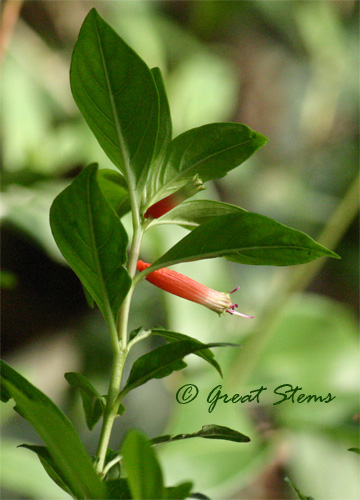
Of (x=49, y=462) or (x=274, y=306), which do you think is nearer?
(x=49, y=462)

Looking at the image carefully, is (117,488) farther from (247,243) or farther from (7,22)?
(7,22)

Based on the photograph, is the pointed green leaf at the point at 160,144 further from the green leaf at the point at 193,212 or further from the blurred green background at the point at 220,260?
the blurred green background at the point at 220,260

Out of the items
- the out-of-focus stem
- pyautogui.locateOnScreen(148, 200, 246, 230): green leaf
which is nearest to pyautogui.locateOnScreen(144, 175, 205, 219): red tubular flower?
pyautogui.locateOnScreen(148, 200, 246, 230): green leaf

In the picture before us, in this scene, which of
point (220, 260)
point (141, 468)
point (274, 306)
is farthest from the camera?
point (220, 260)

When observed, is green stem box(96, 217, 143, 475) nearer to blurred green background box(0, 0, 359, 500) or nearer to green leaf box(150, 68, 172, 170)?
green leaf box(150, 68, 172, 170)

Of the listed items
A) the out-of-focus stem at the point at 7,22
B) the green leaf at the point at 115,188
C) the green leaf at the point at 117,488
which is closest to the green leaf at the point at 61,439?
the green leaf at the point at 117,488

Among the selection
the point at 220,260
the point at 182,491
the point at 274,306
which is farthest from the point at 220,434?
the point at 220,260
